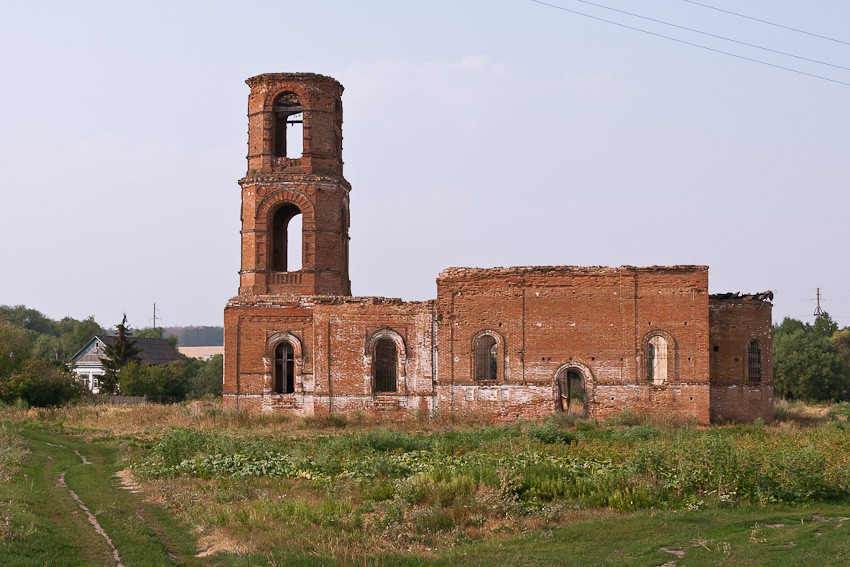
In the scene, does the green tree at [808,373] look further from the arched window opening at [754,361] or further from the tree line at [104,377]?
the tree line at [104,377]

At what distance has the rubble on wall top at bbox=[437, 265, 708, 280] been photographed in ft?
91.7

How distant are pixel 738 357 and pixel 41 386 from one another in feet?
79.1

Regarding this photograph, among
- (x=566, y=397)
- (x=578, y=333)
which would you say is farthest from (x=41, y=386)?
(x=578, y=333)

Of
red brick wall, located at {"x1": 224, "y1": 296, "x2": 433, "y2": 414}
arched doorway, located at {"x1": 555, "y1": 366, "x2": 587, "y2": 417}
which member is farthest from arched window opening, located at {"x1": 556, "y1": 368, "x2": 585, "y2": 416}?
red brick wall, located at {"x1": 224, "y1": 296, "x2": 433, "y2": 414}

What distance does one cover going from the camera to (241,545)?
12.0 metres

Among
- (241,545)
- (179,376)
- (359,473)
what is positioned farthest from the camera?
(179,376)

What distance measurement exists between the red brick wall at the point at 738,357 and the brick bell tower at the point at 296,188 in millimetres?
11683

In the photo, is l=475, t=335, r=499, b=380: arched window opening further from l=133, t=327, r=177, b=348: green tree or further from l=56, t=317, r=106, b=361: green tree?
l=56, t=317, r=106, b=361: green tree

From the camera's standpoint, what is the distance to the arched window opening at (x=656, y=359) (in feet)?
92.7

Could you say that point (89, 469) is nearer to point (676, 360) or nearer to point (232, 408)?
point (232, 408)

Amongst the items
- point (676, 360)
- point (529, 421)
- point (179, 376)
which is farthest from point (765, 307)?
point (179, 376)

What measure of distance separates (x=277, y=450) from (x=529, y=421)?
30.7 ft

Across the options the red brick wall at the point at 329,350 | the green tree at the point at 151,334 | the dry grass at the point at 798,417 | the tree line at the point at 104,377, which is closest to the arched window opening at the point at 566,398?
the red brick wall at the point at 329,350

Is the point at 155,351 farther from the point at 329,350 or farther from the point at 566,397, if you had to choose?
the point at 566,397
